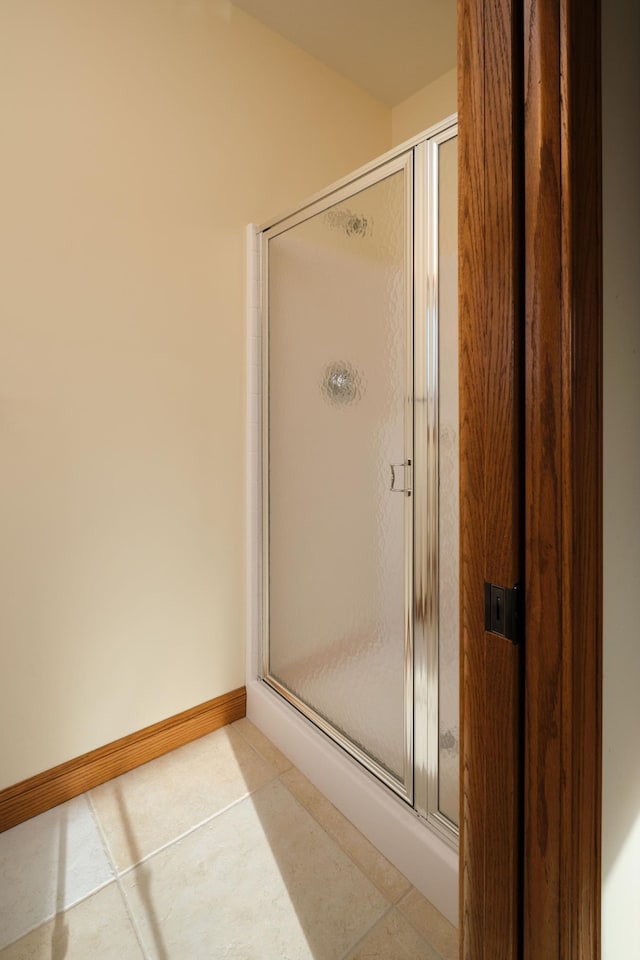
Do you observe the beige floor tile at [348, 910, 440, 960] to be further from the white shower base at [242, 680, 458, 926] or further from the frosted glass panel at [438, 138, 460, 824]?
the frosted glass panel at [438, 138, 460, 824]

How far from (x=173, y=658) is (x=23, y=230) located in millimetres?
1429

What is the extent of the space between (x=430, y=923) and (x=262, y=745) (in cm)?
78

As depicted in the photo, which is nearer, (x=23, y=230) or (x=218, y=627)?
(x=23, y=230)

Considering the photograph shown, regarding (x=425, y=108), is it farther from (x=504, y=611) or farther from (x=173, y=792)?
(x=173, y=792)

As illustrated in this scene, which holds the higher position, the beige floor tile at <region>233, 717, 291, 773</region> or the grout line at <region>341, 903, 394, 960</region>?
the beige floor tile at <region>233, 717, 291, 773</region>

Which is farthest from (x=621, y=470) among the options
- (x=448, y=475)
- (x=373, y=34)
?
(x=373, y=34)

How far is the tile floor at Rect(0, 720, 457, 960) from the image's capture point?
3.52 ft

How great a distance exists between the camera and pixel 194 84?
5.45ft

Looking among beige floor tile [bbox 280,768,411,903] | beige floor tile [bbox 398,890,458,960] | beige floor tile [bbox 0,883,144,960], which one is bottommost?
beige floor tile [bbox 0,883,144,960]

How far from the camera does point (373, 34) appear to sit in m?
1.88

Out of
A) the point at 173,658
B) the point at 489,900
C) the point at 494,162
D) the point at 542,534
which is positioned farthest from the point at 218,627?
the point at 494,162

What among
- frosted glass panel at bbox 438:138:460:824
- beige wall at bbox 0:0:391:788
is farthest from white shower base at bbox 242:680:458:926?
beige wall at bbox 0:0:391:788

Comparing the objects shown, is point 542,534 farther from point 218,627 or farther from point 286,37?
point 286,37

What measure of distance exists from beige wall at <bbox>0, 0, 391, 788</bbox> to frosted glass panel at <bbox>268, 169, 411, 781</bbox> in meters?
0.21
